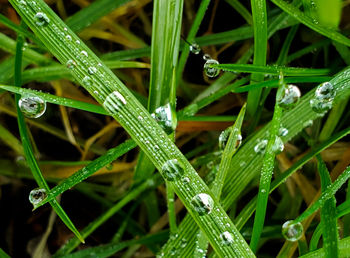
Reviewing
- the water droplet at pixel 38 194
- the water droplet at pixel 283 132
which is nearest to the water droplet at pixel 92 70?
the water droplet at pixel 38 194

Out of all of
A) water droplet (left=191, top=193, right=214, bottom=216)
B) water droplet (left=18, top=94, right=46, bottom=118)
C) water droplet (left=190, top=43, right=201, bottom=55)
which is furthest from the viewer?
water droplet (left=190, top=43, right=201, bottom=55)

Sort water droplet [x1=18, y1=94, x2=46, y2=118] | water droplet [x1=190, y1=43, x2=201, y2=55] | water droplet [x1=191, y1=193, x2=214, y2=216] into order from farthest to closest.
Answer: water droplet [x1=190, y1=43, x2=201, y2=55] < water droplet [x1=18, y1=94, x2=46, y2=118] < water droplet [x1=191, y1=193, x2=214, y2=216]

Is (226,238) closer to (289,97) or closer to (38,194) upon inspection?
(289,97)

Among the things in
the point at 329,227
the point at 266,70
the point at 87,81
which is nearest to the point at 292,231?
the point at 329,227

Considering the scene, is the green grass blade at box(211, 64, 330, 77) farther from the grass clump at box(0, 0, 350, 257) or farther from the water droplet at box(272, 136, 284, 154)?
the water droplet at box(272, 136, 284, 154)

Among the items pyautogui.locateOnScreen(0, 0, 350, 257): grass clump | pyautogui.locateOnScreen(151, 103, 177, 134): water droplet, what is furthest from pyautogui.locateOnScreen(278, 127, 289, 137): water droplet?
pyautogui.locateOnScreen(151, 103, 177, 134): water droplet

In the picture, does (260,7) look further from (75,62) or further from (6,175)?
(6,175)
